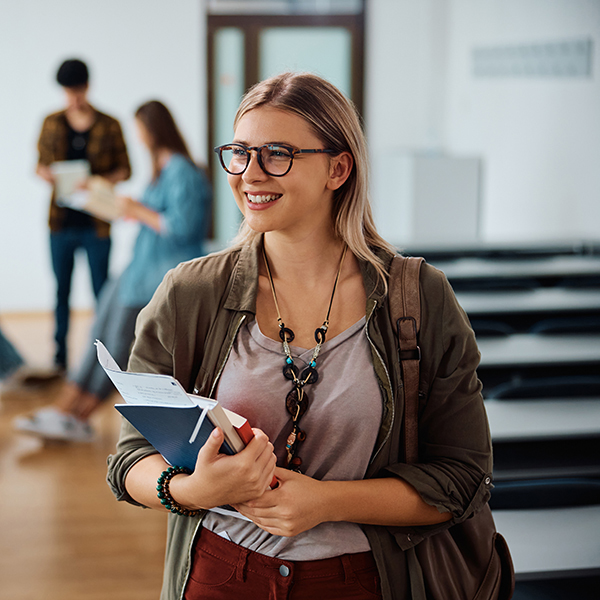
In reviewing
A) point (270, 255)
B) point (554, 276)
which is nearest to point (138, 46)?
point (554, 276)

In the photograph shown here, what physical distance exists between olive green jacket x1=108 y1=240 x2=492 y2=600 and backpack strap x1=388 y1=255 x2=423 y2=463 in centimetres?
1

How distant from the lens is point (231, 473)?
3.16 feet

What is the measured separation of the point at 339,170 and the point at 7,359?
3.20 m

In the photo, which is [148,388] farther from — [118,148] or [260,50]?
[260,50]

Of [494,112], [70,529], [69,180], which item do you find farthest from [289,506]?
[494,112]

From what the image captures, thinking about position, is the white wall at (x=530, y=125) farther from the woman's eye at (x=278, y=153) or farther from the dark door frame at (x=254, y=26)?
the woman's eye at (x=278, y=153)

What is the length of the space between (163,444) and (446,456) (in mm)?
465

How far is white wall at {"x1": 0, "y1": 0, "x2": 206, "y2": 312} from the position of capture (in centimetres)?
636

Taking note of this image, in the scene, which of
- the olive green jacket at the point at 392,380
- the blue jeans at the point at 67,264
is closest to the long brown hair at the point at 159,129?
the blue jeans at the point at 67,264

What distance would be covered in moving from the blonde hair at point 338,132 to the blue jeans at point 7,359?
9.85 ft

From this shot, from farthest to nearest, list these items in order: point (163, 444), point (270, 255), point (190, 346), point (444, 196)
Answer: point (444, 196), point (270, 255), point (190, 346), point (163, 444)

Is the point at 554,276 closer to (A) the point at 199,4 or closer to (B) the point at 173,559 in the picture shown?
(B) the point at 173,559

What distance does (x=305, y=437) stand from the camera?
3.67ft

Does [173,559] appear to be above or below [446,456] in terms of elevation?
below
